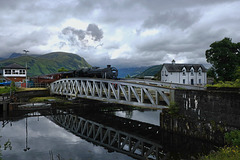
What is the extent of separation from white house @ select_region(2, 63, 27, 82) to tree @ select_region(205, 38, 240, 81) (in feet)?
185

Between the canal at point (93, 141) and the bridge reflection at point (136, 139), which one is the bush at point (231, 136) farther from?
the bridge reflection at point (136, 139)

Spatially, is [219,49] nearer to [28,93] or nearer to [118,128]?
[118,128]

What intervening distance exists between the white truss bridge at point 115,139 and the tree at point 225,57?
3554 cm

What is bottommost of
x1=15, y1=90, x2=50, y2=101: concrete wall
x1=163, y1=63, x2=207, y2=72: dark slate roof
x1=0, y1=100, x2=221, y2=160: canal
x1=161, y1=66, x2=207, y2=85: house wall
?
x1=0, y1=100, x2=221, y2=160: canal

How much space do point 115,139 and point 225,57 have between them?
3967 centimetres

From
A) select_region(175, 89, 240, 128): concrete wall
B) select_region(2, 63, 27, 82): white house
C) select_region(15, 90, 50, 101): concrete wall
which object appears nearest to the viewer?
select_region(175, 89, 240, 128): concrete wall

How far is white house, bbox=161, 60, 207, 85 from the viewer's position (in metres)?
56.4

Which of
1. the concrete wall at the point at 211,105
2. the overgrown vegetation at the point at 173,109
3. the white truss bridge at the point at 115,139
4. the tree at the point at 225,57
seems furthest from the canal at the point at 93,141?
the tree at the point at 225,57

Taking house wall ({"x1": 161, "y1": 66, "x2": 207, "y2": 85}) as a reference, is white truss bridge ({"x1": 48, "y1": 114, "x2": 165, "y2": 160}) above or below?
below

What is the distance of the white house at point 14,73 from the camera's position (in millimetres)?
55444

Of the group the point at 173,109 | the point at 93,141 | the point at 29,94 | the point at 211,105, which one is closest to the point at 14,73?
the point at 29,94

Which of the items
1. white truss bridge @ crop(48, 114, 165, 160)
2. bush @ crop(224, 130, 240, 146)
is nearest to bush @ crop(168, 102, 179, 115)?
white truss bridge @ crop(48, 114, 165, 160)

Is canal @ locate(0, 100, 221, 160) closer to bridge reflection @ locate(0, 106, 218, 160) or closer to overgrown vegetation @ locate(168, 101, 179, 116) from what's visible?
bridge reflection @ locate(0, 106, 218, 160)

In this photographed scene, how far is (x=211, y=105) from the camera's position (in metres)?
15.6
